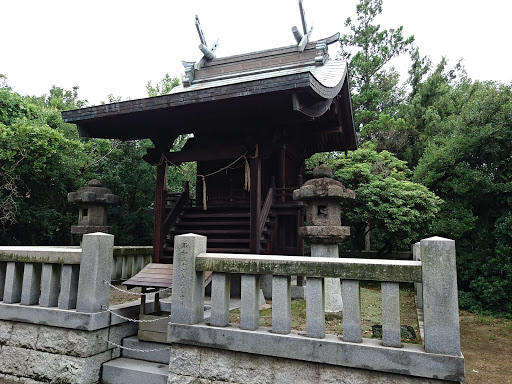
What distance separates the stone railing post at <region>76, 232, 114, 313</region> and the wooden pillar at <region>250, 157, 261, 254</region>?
322 centimetres

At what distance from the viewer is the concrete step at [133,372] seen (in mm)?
4473

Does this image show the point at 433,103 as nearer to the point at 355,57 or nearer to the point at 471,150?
the point at 355,57

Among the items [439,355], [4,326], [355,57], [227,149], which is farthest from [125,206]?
[355,57]

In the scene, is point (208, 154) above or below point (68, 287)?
above

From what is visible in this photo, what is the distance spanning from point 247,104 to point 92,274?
4152mm

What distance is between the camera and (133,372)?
4.62 metres

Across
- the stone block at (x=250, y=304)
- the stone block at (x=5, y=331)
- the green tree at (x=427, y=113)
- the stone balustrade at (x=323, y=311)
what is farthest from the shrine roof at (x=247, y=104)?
the green tree at (x=427, y=113)

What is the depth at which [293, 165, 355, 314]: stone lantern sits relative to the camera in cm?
573

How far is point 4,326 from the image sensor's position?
16.8 feet

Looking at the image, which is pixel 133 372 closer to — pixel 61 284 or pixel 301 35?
pixel 61 284

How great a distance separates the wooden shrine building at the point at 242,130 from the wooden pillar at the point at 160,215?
0.02 meters

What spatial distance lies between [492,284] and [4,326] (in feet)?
41.4

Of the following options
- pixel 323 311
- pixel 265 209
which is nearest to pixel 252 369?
pixel 323 311

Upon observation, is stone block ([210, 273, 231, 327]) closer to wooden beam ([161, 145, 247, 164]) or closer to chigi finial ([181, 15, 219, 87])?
wooden beam ([161, 145, 247, 164])
